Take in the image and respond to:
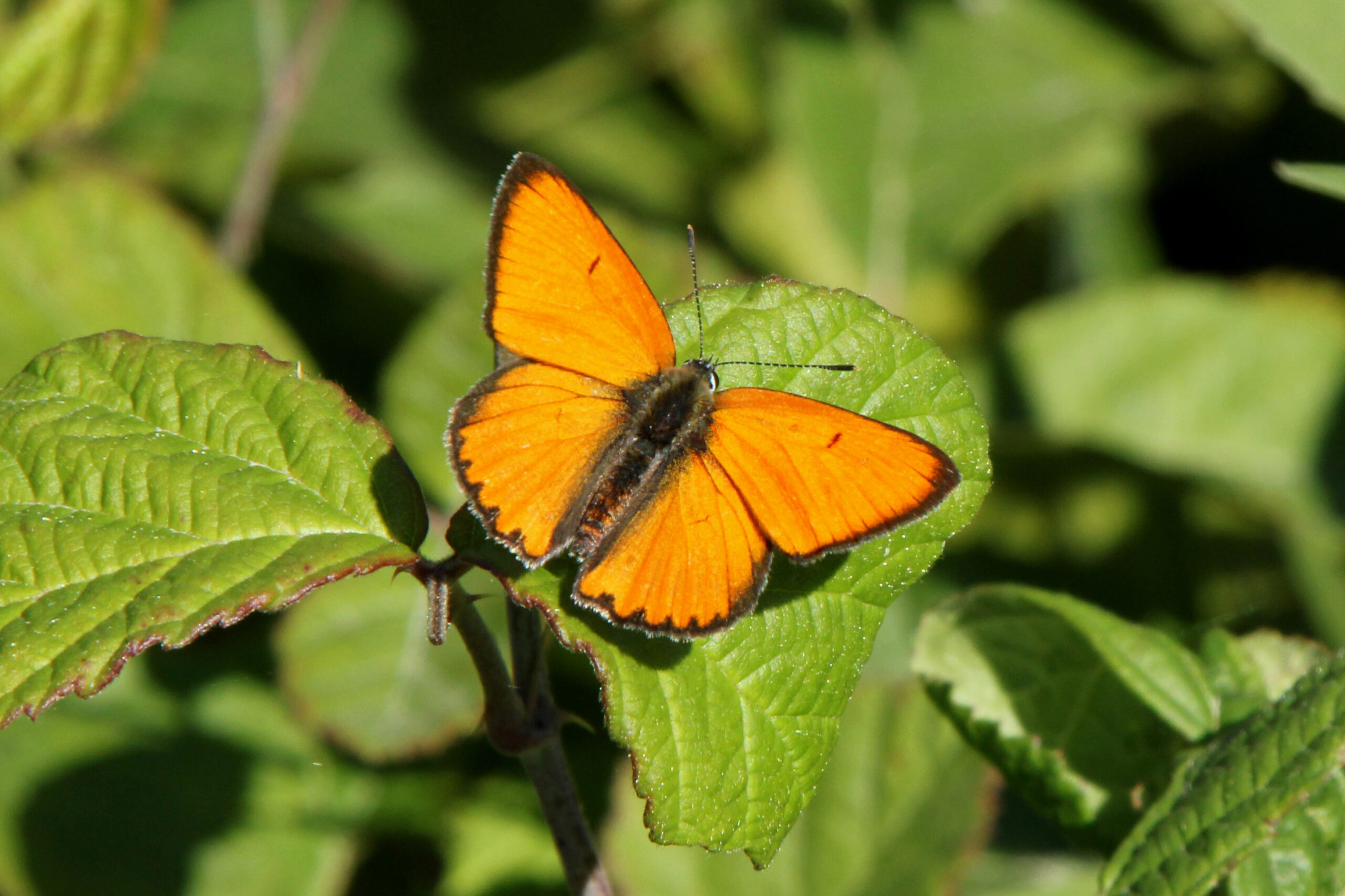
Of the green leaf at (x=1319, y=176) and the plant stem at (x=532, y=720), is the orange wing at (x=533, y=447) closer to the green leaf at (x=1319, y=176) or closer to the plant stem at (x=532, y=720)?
the plant stem at (x=532, y=720)

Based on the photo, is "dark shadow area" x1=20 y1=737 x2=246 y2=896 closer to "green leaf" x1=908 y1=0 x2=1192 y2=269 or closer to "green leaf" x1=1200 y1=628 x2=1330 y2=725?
"green leaf" x1=1200 y1=628 x2=1330 y2=725

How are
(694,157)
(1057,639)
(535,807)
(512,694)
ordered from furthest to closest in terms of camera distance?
1. (694,157)
2. (535,807)
3. (1057,639)
4. (512,694)

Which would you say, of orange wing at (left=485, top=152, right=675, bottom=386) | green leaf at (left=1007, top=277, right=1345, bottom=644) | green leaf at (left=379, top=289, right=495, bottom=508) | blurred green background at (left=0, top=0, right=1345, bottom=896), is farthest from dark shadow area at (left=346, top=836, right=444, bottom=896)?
green leaf at (left=1007, top=277, right=1345, bottom=644)

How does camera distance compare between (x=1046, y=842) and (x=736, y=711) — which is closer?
(x=736, y=711)

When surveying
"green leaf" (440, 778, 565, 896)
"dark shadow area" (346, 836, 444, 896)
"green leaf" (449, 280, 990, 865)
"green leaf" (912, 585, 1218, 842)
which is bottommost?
"dark shadow area" (346, 836, 444, 896)

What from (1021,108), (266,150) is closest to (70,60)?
(266,150)

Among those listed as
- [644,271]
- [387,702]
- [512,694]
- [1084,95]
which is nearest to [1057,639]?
[512,694]

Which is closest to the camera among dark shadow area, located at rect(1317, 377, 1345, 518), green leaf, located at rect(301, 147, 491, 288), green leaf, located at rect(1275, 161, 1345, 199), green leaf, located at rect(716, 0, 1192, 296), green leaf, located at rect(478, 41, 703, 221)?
green leaf, located at rect(1275, 161, 1345, 199)

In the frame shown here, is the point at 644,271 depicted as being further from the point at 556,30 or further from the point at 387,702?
the point at 556,30
